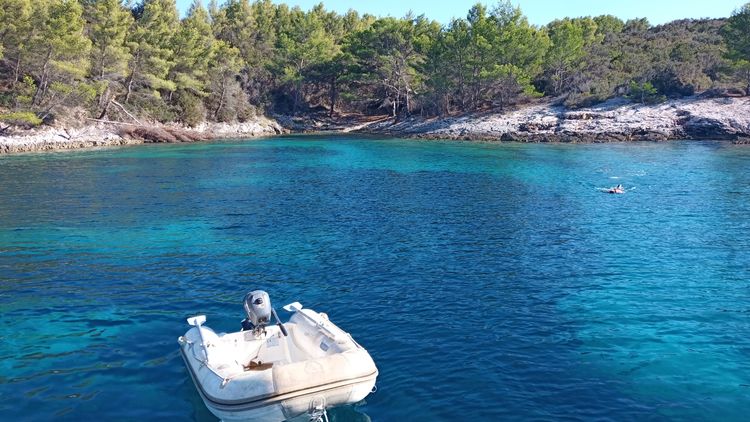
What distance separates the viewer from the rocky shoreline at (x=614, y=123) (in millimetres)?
63656

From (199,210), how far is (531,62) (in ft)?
206

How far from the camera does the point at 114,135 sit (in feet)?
219

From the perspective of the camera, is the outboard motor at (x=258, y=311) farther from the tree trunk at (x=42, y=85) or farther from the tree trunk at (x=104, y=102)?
the tree trunk at (x=104, y=102)

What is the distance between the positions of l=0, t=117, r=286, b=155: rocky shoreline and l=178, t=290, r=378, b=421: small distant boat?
52632 mm

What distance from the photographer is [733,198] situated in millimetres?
31469


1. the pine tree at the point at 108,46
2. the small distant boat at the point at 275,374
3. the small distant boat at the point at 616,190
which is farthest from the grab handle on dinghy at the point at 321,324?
the pine tree at the point at 108,46

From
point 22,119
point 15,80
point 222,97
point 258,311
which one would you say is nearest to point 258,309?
point 258,311

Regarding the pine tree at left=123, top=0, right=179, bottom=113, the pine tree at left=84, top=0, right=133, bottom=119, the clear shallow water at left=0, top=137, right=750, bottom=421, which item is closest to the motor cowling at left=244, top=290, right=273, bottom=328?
the clear shallow water at left=0, top=137, right=750, bottom=421

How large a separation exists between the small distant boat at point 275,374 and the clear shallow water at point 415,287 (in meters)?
0.95

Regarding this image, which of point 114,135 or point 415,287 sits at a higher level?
point 114,135

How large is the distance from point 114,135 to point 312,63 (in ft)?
118

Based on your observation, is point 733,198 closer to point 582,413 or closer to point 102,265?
point 582,413

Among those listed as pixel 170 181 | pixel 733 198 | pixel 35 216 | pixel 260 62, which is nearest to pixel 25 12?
pixel 170 181

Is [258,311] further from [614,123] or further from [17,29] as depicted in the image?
[614,123]
